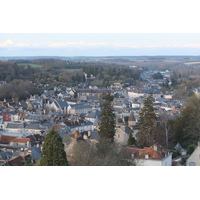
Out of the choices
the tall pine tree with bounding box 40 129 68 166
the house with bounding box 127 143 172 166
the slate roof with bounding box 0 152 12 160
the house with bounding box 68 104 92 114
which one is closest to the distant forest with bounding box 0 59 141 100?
the house with bounding box 68 104 92 114

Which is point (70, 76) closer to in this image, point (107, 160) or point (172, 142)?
point (172, 142)

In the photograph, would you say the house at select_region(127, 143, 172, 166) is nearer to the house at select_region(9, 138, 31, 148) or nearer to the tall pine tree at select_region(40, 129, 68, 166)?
the tall pine tree at select_region(40, 129, 68, 166)

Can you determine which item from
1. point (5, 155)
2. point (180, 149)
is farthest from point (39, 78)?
point (180, 149)

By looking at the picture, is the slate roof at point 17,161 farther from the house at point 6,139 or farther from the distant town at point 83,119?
the house at point 6,139

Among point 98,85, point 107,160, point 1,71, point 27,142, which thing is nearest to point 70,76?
point 98,85

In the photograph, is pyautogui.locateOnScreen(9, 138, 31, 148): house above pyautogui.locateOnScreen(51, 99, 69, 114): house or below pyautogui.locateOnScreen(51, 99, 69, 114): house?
above

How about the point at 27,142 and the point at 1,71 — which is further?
the point at 1,71

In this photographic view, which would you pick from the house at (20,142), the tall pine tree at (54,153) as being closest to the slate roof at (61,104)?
the house at (20,142)

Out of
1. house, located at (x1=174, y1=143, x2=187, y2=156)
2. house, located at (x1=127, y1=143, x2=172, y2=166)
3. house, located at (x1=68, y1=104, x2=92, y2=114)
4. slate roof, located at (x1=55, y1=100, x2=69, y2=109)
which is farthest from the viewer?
slate roof, located at (x1=55, y1=100, x2=69, y2=109)
